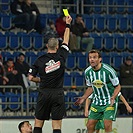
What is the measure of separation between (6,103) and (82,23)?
4.91m

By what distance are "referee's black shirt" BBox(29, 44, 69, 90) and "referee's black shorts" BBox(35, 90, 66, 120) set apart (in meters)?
0.10

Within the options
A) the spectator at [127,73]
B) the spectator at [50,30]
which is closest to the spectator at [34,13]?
the spectator at [50,30]

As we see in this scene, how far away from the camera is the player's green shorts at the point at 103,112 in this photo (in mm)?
12039

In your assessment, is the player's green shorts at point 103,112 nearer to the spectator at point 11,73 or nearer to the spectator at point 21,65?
the spectator at point 11,73

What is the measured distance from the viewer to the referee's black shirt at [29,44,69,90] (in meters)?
10.4

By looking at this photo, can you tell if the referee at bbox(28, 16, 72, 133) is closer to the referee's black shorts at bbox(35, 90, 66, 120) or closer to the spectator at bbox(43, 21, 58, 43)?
the referee's black shorts at bbox(35, 90, 66, 120)

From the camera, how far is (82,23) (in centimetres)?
1927

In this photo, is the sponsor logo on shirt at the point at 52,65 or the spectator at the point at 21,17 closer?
the sponsor logo on shirt at the point at 52,65

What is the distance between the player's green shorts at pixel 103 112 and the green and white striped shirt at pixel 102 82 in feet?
0.30

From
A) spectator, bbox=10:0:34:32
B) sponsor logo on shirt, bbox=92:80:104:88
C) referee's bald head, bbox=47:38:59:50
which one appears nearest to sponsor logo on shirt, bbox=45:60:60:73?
referee's bald head, bbox=47:38:59:50

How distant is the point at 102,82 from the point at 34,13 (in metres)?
7.58

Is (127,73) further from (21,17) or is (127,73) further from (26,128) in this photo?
(26,128)

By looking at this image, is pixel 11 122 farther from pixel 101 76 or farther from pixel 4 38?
pixel 4 38

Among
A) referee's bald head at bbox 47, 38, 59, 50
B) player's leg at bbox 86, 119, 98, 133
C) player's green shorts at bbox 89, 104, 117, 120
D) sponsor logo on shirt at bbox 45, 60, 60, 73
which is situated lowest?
player's leg at bbox 86, 119, 98, 133
